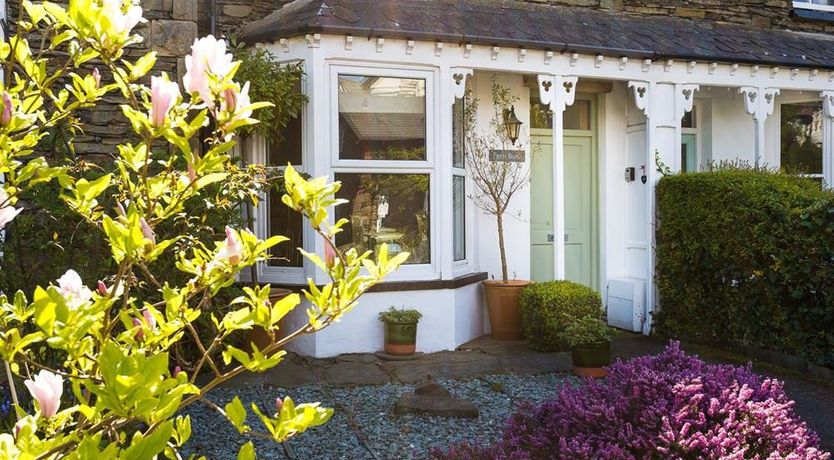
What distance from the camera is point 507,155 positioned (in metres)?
8.92

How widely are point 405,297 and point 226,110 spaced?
6075 mm

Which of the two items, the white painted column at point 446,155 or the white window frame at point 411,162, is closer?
the white window frame at point 411,162

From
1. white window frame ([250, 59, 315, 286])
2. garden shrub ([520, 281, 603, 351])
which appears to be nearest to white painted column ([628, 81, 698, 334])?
garden shrub ([520, 281, 603, 351])

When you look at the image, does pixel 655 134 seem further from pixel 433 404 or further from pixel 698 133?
pixel 433 404

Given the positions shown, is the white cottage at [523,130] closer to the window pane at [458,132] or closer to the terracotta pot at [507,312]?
the window pane at [458,132]

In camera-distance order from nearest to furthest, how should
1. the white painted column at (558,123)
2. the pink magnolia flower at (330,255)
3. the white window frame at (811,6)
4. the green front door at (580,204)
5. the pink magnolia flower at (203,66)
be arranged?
the pink magnolia flower at (203,66) < the pink magnolia flower at (330,255) < the white painted column at (558,123) < the green front door at (580,204) < the white window frame at (811,6)

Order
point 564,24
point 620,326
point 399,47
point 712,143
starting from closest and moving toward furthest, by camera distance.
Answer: point 399,47
point 564,24
point 620,326
point 712,143

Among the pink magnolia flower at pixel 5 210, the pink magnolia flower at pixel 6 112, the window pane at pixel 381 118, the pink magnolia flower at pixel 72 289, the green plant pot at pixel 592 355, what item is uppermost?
the window pane at pixel 381 118

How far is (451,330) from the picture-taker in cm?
790

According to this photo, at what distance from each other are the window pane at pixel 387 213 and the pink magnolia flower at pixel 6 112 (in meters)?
5.83

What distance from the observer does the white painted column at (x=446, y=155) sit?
7824mm

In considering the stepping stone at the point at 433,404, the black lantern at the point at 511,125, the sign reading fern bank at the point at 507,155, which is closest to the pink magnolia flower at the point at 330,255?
the stepping stone at the point at 433,404

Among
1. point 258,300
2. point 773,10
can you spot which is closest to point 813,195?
point 773,10

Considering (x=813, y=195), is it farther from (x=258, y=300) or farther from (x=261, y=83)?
(x=258, y=300)
